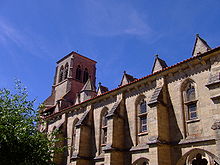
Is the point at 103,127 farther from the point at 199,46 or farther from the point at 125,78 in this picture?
the point at 199,46

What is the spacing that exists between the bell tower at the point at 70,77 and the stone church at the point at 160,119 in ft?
43.2

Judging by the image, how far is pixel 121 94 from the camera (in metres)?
21.7

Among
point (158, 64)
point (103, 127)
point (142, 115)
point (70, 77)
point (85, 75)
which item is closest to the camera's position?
point (142, 115)

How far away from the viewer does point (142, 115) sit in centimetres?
1953

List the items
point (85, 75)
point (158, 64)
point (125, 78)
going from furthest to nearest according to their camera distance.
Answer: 1. point (85, 75)
2. point (125, 78)
3. point (158, 64)

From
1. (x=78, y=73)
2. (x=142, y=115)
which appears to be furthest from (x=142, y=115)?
(x=78, y=73)

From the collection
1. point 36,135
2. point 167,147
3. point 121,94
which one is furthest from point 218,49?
point 36,135

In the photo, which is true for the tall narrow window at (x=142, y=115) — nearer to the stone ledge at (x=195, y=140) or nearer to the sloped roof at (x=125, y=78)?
the stone ledge at (x=195, y=140)

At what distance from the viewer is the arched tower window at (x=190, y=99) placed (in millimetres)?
16375

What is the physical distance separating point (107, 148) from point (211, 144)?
305 inches

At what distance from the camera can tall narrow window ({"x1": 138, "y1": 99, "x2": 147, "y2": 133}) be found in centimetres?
1931

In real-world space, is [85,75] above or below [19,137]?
above

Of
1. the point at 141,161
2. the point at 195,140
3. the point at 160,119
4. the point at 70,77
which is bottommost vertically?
the point at 141,161

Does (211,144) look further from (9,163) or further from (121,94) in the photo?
(9,163)
